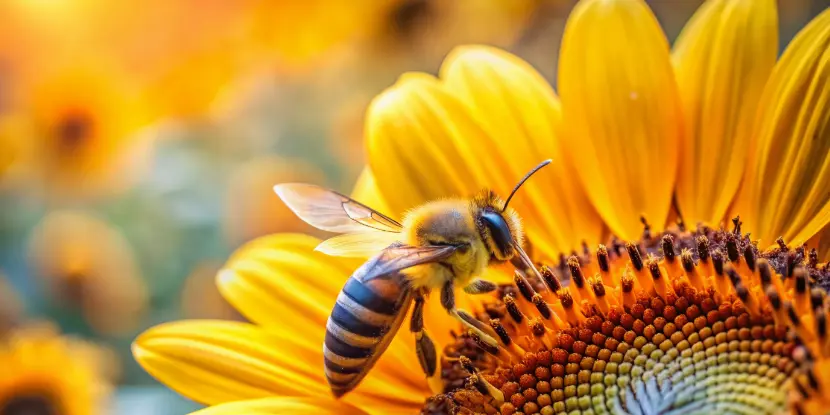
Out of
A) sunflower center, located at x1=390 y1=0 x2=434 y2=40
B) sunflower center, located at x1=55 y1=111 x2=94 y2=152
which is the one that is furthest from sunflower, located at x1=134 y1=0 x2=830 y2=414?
sunflower center, located at x1=55 y1=111 x2=94 y2=152

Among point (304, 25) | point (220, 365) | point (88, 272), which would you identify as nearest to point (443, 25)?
point (304, 25)

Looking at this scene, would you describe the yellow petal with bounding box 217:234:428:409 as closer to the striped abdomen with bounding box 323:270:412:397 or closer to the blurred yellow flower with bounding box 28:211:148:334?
the striped abdomen with bounding box 323:270:412:397

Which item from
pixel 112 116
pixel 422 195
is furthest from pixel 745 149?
pixel 112 116

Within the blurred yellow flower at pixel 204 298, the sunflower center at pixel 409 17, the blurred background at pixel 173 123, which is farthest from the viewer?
the sunflower center at pixel 409 17

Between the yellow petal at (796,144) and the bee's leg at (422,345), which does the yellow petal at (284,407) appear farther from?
the yellow petal at (796,144)

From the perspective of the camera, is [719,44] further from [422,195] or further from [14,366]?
[14,366]

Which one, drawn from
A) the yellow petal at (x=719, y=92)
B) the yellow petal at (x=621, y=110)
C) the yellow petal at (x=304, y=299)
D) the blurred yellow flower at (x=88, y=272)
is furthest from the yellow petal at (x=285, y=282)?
the blurred yellow flower at (x=88, y=272)
